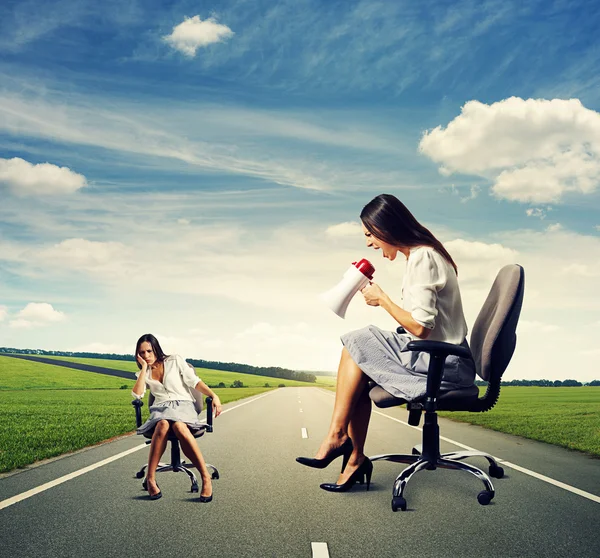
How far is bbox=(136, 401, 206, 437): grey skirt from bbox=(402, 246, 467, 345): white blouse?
2.09 meters

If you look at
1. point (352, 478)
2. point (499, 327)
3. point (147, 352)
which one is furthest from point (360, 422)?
point (147, 352)

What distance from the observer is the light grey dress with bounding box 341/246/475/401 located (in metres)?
4.47

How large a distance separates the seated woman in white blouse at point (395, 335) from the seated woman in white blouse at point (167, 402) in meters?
1.20

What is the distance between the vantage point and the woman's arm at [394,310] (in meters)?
4.45

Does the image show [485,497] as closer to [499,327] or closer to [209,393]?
[499,327]

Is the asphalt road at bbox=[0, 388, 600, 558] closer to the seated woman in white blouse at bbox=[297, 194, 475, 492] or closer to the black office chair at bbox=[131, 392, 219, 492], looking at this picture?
the black office chair at bbox=[131, 392, 219, 492]

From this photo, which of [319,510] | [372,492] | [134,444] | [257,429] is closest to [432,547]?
[319,510]

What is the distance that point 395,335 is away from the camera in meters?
5.00

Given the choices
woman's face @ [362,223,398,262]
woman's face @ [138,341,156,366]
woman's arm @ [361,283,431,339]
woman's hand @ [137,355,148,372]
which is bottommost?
woman's hand @ [137,355,148,372]

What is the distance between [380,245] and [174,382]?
2.13 meters

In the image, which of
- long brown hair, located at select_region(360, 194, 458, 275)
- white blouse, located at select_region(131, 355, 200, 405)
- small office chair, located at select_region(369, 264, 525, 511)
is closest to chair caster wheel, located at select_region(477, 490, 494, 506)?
small office chair, located at select_region(369, 264, 525, 511)

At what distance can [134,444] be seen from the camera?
10.3 m

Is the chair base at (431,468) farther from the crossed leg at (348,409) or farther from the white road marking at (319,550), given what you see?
the white road marking at (319,550)

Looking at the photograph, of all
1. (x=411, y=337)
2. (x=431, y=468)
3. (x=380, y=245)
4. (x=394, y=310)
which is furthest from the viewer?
(x=431, y=468)
